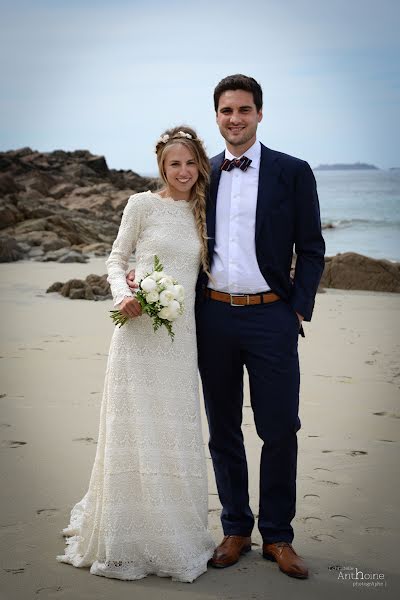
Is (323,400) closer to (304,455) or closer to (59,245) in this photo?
(304,455)

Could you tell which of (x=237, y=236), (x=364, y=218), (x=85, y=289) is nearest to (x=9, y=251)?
(x=85, y=289)

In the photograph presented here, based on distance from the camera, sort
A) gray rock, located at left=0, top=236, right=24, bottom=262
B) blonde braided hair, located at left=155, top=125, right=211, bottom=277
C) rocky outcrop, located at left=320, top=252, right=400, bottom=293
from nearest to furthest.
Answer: blonde braided hair, located at left=155, top=125, right=211, bottom=277, rocky outcrop, located at left=320, top=252, right=400, bottom=293, gray rock, located at left=0, top=236, right=24, bottom=262

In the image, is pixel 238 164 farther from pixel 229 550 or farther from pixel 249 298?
pixel 229 550

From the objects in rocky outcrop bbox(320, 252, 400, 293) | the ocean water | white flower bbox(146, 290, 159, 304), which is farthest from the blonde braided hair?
the ocean water

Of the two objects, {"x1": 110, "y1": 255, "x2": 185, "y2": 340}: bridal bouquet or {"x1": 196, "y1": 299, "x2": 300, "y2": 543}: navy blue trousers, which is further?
{"x1": 196, "y1": 299, "x2": 300, "y2": 543}: navy blue trousers

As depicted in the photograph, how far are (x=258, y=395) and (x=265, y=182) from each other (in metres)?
1.01

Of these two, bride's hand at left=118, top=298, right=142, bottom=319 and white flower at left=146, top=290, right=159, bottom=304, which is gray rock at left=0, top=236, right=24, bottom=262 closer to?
bride's hand at left=118, top=298, right=142, bottom=319

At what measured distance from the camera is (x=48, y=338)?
314 inches

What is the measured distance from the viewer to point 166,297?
3.41 meters

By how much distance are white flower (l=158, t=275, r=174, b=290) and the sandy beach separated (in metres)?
1.30

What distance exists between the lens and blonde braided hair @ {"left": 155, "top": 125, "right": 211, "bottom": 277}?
3750mm

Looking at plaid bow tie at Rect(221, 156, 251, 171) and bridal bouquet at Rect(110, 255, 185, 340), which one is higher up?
plaid bow tie at Rect(221, 156, 251, 171)

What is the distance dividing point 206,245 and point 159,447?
0.96 m

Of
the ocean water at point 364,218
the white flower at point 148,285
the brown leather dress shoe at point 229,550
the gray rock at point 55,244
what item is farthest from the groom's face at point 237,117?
the ocean water at point 364,218
